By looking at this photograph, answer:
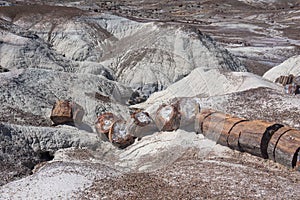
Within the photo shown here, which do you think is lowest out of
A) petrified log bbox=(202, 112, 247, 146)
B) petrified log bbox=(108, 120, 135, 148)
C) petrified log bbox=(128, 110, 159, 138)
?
petrified log bbox=(108, 120, 135, 148)

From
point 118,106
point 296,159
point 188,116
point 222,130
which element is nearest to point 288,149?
point 296,159

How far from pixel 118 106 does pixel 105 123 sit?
3282 mm

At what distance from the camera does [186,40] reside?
89.5 feet

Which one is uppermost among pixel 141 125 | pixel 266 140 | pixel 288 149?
pixel 266 140

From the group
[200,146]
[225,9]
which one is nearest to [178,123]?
[200,146]

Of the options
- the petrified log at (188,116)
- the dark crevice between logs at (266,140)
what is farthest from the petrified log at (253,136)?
the petrified log at (188,116)

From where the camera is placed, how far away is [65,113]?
16672 mm

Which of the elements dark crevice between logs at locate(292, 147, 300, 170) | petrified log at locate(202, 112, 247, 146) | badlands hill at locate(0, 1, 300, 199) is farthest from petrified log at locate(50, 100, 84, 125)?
dark crevice between logs at locate(292, 147, 300, 170)

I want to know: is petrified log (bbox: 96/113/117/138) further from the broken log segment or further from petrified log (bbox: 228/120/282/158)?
the broken log segment

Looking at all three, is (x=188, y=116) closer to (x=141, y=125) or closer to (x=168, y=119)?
(x=168, y=119)

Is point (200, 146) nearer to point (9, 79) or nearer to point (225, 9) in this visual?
point (9, 79)

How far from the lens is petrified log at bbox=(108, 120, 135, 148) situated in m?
15.9

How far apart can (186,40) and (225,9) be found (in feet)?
178

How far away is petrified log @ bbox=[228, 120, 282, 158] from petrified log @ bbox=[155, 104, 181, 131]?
7.92 feet
